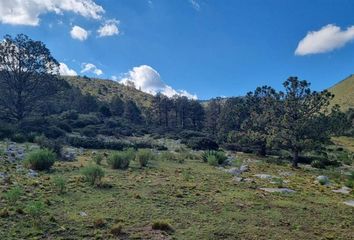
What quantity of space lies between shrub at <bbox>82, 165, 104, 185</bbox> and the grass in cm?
33

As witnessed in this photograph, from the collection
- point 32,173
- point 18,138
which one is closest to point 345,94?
point 18,138

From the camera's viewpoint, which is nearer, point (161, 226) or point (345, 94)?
point (161, 226)

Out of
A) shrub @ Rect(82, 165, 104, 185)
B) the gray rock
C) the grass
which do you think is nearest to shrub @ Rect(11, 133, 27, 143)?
the grass

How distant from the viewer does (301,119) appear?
34062 millimetres

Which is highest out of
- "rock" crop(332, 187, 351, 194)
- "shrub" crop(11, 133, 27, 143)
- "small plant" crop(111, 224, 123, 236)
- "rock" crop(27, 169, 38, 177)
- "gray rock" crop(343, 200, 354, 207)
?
"shrub" crop(11, 133, 27, 143)

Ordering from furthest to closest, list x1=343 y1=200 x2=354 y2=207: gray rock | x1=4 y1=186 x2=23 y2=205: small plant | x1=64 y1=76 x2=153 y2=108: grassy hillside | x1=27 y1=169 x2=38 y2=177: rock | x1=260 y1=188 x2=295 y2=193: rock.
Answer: x1=64 y1=76 x2=153 y2=108: grassy hillside < x1=260 y1=188 x2=295 y2=193: rock < x1=27 y1=169 x2=38 y2=177: rock < x1=343 y1=200 x2=354 y2=207: gray rock < x1=4 y1=186 x2=23 y2=205: small plant

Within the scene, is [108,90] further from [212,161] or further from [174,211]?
[174,211]

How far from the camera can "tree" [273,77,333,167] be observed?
111 ft

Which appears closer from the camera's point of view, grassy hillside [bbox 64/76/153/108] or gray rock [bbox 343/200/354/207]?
gray rock [bbox 343/200/354/207]

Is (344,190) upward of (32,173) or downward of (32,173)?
downward

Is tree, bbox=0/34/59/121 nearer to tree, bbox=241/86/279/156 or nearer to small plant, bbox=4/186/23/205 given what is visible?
tree, bbox=241/86/279/156

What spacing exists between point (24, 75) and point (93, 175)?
34.8 metres

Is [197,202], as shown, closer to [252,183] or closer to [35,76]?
[252,183]

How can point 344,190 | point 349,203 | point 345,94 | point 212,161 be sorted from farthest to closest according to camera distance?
point 345,94 < point 212,161 < point 344,190 < point 349,203
